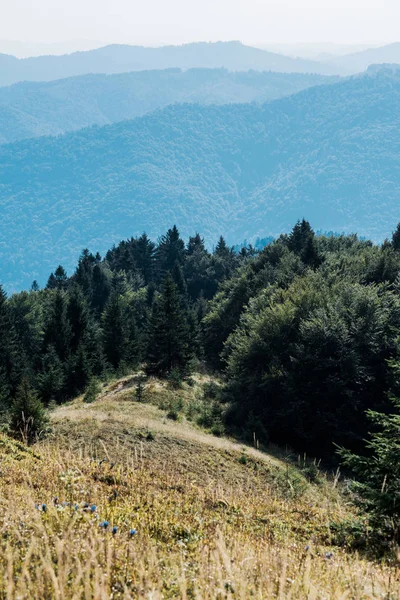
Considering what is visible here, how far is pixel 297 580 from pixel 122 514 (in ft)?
11.0

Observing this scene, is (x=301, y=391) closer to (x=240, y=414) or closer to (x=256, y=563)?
(x=240, y=414)

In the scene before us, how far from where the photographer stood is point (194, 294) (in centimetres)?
12081

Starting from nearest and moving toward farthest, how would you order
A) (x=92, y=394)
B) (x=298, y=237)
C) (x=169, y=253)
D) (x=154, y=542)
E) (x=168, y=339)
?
1. (x=154, y=542)
2. (x=92, y=394)
3. (x=168, y=339)
4. (x=298, y=237)
5. (x=169, y=253)

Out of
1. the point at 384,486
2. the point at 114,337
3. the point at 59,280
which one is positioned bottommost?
the point at 114,337

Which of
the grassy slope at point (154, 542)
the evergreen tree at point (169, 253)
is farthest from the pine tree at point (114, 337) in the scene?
the evergreen tree at point (169, 253)

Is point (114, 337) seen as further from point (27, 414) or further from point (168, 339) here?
point (27, 414)

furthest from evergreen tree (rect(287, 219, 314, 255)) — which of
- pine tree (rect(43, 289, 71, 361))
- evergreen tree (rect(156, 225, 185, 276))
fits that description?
evergreen tree (rect(156, 225, 185, 276))

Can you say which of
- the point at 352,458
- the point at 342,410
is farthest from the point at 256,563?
the point at 342,410

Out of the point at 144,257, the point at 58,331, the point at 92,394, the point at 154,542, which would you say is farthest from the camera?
the point at 144,257

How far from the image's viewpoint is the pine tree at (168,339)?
173ft

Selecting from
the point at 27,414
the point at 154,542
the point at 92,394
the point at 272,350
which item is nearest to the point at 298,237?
the point at 272,350

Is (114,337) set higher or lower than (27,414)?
lower

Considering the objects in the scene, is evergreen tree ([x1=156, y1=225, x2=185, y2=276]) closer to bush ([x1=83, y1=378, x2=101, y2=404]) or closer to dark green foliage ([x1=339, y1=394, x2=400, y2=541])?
bush ([x1=83, y1=378, x2=101, y2=404])

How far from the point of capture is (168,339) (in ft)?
175
